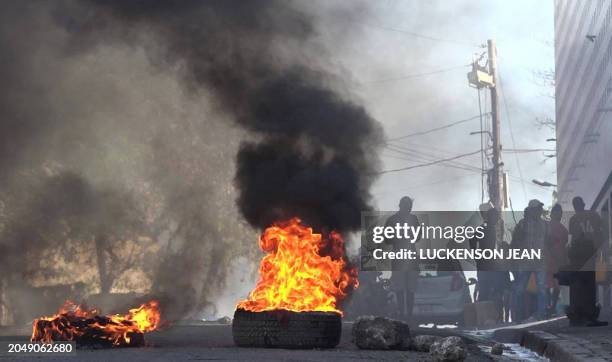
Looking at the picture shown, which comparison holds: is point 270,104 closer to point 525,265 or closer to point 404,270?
point 404,270

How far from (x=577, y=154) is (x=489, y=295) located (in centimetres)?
3136

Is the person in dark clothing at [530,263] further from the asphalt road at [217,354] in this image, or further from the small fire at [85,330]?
the small fire at [85,330]

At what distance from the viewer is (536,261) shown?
1845 cm

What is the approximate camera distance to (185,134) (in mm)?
29609

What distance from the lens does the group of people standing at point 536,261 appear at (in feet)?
53.4

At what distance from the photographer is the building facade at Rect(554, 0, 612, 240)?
35.3 meters

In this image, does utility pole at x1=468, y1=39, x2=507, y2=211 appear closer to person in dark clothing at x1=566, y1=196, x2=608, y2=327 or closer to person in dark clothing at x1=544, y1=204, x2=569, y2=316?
person in dark clothing at x1=544, y1=204, x2=569, y2=316

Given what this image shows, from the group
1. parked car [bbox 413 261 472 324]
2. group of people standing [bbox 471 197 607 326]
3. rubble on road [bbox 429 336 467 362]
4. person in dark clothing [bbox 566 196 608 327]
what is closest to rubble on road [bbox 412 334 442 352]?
rubble on road [bbox 429 336 467 362]

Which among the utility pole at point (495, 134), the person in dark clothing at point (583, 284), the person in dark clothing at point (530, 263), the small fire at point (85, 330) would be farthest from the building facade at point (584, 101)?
the small fire at point (85, 330)

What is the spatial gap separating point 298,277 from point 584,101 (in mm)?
36545

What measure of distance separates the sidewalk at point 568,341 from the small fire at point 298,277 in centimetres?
209

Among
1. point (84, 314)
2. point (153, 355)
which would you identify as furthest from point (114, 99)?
point (153, 355)

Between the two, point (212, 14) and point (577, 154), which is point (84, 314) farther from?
point (577, 154)

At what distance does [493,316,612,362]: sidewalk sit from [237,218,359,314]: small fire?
2.09 meters
